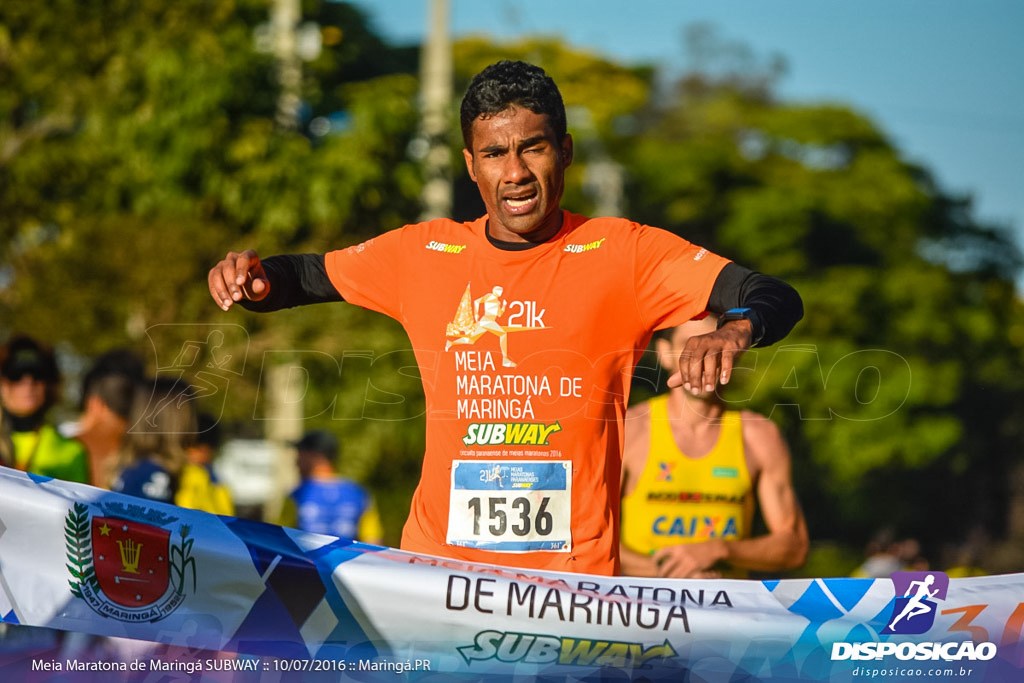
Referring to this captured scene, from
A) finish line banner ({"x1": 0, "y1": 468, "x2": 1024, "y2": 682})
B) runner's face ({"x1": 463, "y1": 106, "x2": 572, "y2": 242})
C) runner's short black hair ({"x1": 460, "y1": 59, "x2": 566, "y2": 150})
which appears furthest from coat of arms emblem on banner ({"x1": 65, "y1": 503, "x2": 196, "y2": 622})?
runner's short black hair ({"x1": 460, "y1": 59, "x2": 566, "y2": 150})

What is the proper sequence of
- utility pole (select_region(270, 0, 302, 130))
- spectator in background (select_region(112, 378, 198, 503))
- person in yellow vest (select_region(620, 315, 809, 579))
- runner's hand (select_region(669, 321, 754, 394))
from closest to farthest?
runner's hand (select_region(669, 321, 754, 394)), person in yellow vest (select_region(620, 315, 809, 579)), spectator in background (select_region(112, 378, 198, 503)), utility pole (select_region(270, 0, 302, 130))

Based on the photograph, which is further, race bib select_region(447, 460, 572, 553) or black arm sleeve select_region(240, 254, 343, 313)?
black arm sleeve select_region(240, 254, 343, 313)

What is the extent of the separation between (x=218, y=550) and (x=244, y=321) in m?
8.76

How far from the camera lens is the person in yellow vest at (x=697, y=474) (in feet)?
18.6

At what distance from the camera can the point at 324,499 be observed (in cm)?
936

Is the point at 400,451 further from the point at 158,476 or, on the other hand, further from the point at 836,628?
the point at 836,628

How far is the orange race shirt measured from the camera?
143 inches

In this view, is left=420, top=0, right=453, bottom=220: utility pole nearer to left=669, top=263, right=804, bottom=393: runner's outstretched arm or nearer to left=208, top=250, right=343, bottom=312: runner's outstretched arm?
left=208, top=250, right=343, bottom=312: runner's outstretched arm

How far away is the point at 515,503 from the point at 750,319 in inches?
35.8

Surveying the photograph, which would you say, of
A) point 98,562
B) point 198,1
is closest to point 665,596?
point 98,562

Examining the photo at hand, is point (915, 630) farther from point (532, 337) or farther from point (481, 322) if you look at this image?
point (481, 322)

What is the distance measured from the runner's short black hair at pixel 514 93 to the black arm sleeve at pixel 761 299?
72 centimetres

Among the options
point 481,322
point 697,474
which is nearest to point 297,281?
point 481,322

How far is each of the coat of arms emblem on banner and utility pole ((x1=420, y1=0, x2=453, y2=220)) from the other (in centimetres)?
790
